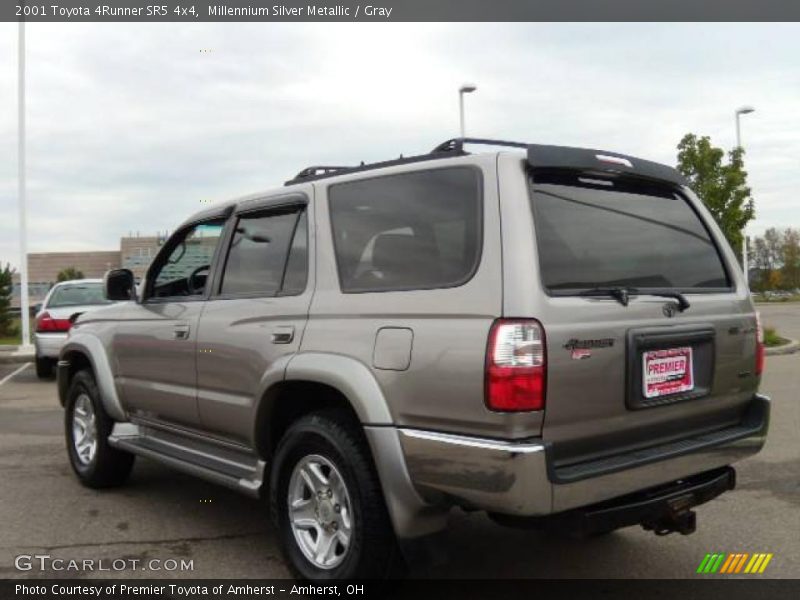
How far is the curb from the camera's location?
14781 mm

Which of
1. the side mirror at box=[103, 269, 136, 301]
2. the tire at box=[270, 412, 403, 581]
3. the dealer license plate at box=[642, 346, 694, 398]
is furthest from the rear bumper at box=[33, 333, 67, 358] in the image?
the dealer license plate at box=[642, 346, 694, 398]

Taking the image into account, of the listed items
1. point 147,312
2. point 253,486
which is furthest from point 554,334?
point 147,312

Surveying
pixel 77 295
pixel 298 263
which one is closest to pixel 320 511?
pixel 298 263

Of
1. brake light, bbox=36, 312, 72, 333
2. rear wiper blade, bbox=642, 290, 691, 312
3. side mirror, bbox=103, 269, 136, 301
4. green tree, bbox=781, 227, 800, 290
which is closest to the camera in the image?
rear wiper blade, bbox=642, 290, 691, 312

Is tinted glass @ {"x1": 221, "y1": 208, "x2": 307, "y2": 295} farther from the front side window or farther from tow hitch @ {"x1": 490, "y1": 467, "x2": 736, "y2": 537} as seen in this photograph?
tow hitch @ {"x1": 490, "y1": 467, "x2": 736, "y2": 537}

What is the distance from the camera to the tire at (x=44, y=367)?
1193cm

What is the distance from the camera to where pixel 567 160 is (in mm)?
3156

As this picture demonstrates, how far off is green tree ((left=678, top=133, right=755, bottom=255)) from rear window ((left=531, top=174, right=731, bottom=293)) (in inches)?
573

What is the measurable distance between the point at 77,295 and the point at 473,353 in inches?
433

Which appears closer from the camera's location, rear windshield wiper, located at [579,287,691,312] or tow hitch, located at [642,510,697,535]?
rear windshield wiper, located at [579,287,691,312]

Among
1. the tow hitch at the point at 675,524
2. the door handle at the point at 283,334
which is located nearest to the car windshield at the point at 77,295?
the door handle at the point at 283,334

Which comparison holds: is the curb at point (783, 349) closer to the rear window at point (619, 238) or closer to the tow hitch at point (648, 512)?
the rear window at point (619, 238)

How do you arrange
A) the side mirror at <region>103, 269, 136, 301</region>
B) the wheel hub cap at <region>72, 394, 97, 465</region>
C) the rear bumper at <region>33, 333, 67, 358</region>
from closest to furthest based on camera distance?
the side mirror at <region>103, 269, 136, 301</region>, the wheel hub cap at <region>72, 394, 97, 465</region>, the rear bumper at <region>33, 333, 67, 358</region>

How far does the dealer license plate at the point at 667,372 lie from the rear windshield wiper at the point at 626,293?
7.9 inches
